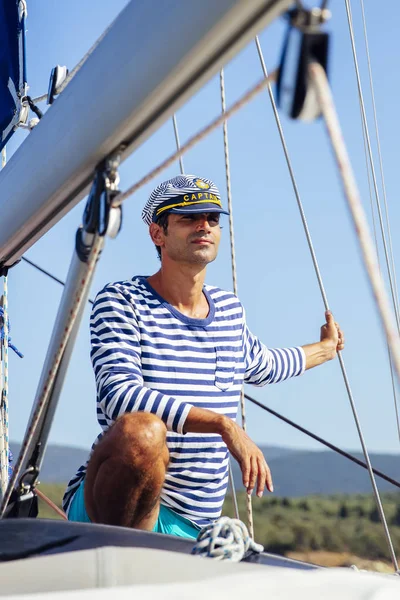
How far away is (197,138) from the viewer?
36.9 inches

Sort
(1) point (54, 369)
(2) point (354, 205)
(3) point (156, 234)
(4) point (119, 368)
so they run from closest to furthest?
(2) point (354, 205) < (1) point (54, 369) < (4) point (119, 368) < (3) point (156, 234)

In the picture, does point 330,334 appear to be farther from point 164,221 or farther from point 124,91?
point 124,91

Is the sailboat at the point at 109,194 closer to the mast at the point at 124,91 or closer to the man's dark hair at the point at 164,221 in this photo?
the mast at the point at 124,91

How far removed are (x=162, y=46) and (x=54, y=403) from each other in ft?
1.90

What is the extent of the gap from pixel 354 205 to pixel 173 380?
87 centimetres

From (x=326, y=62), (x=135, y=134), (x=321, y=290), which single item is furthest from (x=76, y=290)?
(x=321, y=290)

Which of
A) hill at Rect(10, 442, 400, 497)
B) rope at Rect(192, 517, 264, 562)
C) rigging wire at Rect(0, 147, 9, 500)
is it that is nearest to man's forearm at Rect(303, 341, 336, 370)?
rigging wire at Rect(0, 147, 9, 500)

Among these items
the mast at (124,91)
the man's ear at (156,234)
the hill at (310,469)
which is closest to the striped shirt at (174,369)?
the man's ear at (156,234)

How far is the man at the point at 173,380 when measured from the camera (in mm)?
1386

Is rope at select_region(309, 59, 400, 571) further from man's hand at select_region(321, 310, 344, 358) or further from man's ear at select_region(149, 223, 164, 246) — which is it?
man's hand at select_region(321, 310, 344, 358)

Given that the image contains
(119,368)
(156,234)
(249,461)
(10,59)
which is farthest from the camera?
(10,59)

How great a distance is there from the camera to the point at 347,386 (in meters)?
2.21

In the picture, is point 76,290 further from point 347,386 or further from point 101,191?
point 347,386

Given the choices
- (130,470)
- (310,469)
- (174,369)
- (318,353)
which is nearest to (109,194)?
(130,470)
